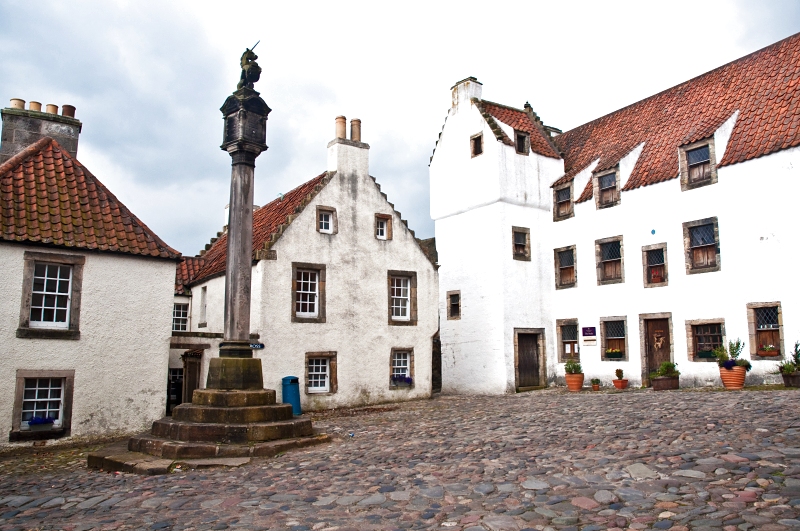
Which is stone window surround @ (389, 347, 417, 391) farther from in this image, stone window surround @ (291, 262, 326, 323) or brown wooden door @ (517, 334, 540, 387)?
brown wooden door @ (517, 334, 540, 387)

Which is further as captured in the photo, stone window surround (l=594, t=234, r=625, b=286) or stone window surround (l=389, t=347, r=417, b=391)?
stone window surround (l=594, t=234, r=625, b=286)

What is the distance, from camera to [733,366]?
712 inches

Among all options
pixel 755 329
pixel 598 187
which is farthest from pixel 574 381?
pixel 598 187

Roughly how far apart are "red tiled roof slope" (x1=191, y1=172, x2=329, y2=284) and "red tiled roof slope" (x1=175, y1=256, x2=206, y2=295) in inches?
12.9

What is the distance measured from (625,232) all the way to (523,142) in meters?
5.64

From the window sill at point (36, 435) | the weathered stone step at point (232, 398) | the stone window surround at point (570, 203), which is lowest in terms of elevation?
the window sill at point (36, 435)

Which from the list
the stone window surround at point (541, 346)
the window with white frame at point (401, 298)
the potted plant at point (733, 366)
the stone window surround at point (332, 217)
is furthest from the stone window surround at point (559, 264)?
the stone window surround at point (332, 217)

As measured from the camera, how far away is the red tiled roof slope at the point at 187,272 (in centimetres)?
2472

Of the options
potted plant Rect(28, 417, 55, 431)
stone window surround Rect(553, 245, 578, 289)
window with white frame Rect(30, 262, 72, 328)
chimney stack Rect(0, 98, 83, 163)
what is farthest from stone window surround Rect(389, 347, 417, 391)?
chimney stack Rect(0, 98, 83, 163)

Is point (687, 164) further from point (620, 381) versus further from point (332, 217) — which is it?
point (332, 217)

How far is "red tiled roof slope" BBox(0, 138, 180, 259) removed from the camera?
47.8ft

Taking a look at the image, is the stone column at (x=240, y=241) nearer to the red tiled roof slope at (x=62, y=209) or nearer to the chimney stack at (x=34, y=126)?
the red tiled roof slope at (x=62, y=209)

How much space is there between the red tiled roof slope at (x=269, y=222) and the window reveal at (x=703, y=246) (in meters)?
11.9

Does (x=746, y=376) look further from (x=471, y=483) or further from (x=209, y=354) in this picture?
(x=209, y=354)
